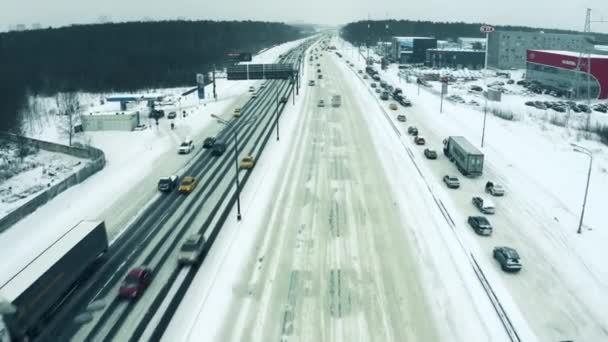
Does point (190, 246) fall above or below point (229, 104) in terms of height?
below

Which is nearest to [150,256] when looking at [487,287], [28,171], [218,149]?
[487,287]

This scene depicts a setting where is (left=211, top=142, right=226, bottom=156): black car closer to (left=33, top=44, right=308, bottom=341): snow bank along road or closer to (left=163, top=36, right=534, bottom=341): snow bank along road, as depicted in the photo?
(left=33, top=44, right=308, bottom=341): snow bank along road

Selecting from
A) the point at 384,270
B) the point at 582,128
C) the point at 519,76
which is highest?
the point at 519,76

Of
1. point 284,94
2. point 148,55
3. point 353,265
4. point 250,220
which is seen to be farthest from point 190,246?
point 148,55

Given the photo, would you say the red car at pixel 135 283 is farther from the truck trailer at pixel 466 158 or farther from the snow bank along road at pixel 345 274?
the truck trailer at pixel 466 158

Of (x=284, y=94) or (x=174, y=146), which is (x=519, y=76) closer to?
(x=284, y=94)

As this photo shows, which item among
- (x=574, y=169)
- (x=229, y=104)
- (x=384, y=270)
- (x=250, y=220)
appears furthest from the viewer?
(x=229, y=104)

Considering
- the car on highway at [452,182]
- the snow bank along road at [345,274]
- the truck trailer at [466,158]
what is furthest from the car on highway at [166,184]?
the truck trailer at [466,158]
